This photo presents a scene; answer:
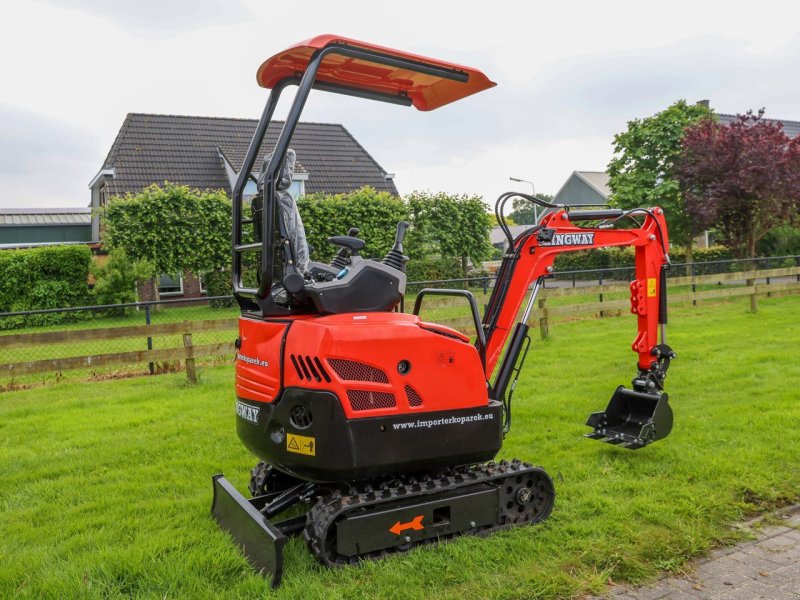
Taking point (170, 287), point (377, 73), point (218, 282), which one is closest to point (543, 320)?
point (377, 73)

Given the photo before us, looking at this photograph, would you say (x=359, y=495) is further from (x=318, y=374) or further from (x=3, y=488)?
(x=3, y=488)

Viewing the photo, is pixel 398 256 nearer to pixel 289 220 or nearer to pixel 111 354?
pixel 289 220

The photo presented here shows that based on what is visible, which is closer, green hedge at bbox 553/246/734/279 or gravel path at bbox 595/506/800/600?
gravel path at bbox 595/506/800/600

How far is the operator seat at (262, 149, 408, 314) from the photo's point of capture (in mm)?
3842

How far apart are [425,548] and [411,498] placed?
0.29m

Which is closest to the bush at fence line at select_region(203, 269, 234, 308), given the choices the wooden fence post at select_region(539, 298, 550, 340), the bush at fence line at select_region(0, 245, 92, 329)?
the bush at fence line at select_region(0, 245, 92, 329)

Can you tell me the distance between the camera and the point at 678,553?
383 centimetres

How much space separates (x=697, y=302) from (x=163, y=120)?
1935cm

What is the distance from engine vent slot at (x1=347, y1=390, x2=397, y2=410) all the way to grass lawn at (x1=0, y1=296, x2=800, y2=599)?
0.84 metres

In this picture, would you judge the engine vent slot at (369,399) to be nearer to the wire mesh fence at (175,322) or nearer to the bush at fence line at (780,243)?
the wire mesh fence at (175,322)

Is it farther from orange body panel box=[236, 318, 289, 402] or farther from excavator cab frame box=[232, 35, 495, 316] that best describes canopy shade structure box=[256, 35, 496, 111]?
orange body panel box=[236, 318, 289, 402]

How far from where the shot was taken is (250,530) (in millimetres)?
3875

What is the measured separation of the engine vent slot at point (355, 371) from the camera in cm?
365

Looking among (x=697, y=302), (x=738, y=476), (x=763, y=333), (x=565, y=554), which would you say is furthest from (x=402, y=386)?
(x=697, y=302)
